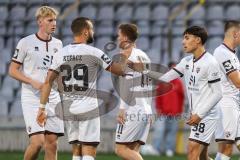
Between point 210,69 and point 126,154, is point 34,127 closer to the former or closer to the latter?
point 126,154

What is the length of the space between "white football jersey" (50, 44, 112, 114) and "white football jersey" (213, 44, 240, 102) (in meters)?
1.74

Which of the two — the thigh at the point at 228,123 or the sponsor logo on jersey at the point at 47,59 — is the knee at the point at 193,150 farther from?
the sponsor logo on jersey at the point at 47,59

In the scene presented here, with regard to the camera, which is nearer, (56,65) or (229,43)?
(56,65)

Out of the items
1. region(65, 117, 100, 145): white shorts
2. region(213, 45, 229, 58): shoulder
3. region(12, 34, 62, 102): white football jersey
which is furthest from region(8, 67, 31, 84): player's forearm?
region(213, 45, 229, 58): shoulder

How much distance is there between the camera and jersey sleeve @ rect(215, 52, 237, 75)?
452 inches

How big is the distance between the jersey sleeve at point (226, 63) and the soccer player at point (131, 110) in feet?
3.32

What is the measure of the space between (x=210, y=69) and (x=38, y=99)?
2.46m

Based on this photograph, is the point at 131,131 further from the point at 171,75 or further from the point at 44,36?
the point at 44,36

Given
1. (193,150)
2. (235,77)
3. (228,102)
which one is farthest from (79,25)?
(228,102)

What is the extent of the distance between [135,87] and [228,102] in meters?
1.32

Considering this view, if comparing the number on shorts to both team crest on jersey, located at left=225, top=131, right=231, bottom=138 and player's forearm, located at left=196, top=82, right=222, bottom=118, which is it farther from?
team crest on jersey, located at left=225, top=131, right=231, bottom=138

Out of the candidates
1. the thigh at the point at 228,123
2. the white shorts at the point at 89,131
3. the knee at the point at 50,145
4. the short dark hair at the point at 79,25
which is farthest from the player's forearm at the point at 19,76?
the thigh at the point at 228,123

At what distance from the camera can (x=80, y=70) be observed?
10578mm

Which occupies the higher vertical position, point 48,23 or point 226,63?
point 48,23
